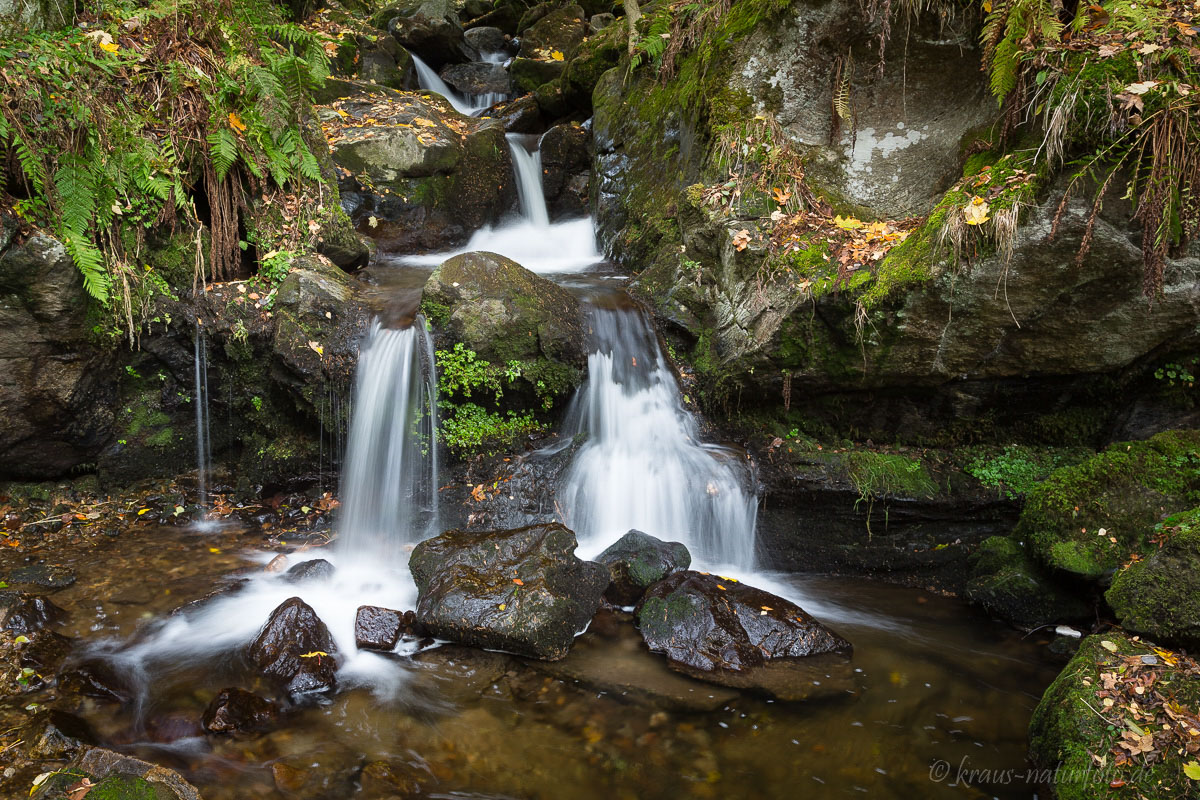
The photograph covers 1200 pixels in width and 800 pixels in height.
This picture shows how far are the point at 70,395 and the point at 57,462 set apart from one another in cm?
75

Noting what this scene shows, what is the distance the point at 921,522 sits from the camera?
5641mm

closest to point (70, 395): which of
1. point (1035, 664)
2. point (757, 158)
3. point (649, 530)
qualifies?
point (649, 530)

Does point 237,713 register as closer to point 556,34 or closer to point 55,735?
point 55,735

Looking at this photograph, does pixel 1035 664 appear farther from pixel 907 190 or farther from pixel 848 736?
pixel 907 190

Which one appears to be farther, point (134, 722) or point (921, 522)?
point (921, 522)

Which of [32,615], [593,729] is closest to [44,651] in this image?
[32,615]

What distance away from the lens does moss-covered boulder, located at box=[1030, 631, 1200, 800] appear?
2758mm

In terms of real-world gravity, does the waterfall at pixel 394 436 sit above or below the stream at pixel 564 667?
above

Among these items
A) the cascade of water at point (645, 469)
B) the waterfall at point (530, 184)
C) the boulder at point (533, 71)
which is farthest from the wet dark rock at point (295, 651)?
the boulder at point (533, 71)

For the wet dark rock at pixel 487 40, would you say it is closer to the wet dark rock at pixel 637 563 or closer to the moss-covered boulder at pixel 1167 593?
the wet dark rock at pixel 637 563

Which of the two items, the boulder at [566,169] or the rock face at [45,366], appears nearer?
the rock face at [45,366]

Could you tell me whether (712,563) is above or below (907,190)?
below

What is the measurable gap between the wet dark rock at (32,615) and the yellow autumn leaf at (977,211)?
707 cm

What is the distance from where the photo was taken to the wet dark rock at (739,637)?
4.16 meters
